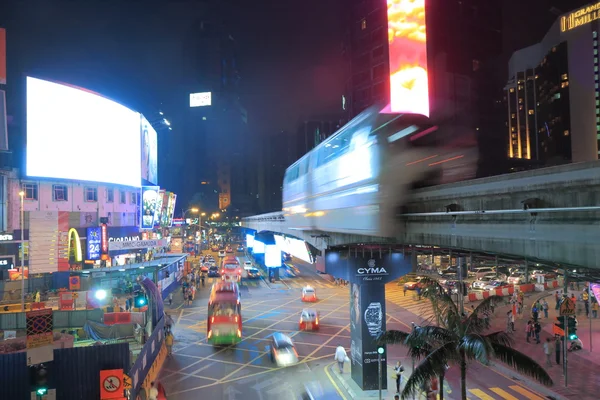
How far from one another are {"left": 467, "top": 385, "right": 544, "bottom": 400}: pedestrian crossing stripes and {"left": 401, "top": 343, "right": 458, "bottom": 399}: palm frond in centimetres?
712

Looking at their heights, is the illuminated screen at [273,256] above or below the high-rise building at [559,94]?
below

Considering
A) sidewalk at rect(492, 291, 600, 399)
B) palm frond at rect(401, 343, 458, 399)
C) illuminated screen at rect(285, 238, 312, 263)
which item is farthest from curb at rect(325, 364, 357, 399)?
palm frond at rect(401, 343, 458, 399)

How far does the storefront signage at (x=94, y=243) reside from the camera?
35.4 metres

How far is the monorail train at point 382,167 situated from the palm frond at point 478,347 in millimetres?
3046

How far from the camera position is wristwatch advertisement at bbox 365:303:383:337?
1471 cm

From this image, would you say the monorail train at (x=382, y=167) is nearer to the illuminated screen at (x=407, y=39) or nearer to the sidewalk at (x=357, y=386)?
the sidewalk at (x=357, y=386)

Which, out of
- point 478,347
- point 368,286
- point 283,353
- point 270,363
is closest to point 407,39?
point 368,286

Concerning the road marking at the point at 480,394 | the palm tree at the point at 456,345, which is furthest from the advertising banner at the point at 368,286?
the palm tree at the point at 456,345

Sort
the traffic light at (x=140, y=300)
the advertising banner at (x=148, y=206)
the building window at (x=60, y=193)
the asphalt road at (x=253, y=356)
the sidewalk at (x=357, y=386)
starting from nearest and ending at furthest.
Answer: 1. the sidewalk at (x=357, y=386)
2. the asphalt road at (x=253, y=356)
3. the traffic light at (x=140, y=300)
4. the building window at (x=60, y=193)
5. the advertising banner at (x=148, y=206)

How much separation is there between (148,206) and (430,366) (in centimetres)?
3854

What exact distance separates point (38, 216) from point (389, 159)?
29.8 m

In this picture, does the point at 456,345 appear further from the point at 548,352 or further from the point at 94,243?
the point at 94,243

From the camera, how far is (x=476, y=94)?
58.3m

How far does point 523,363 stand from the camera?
24.8 feet
